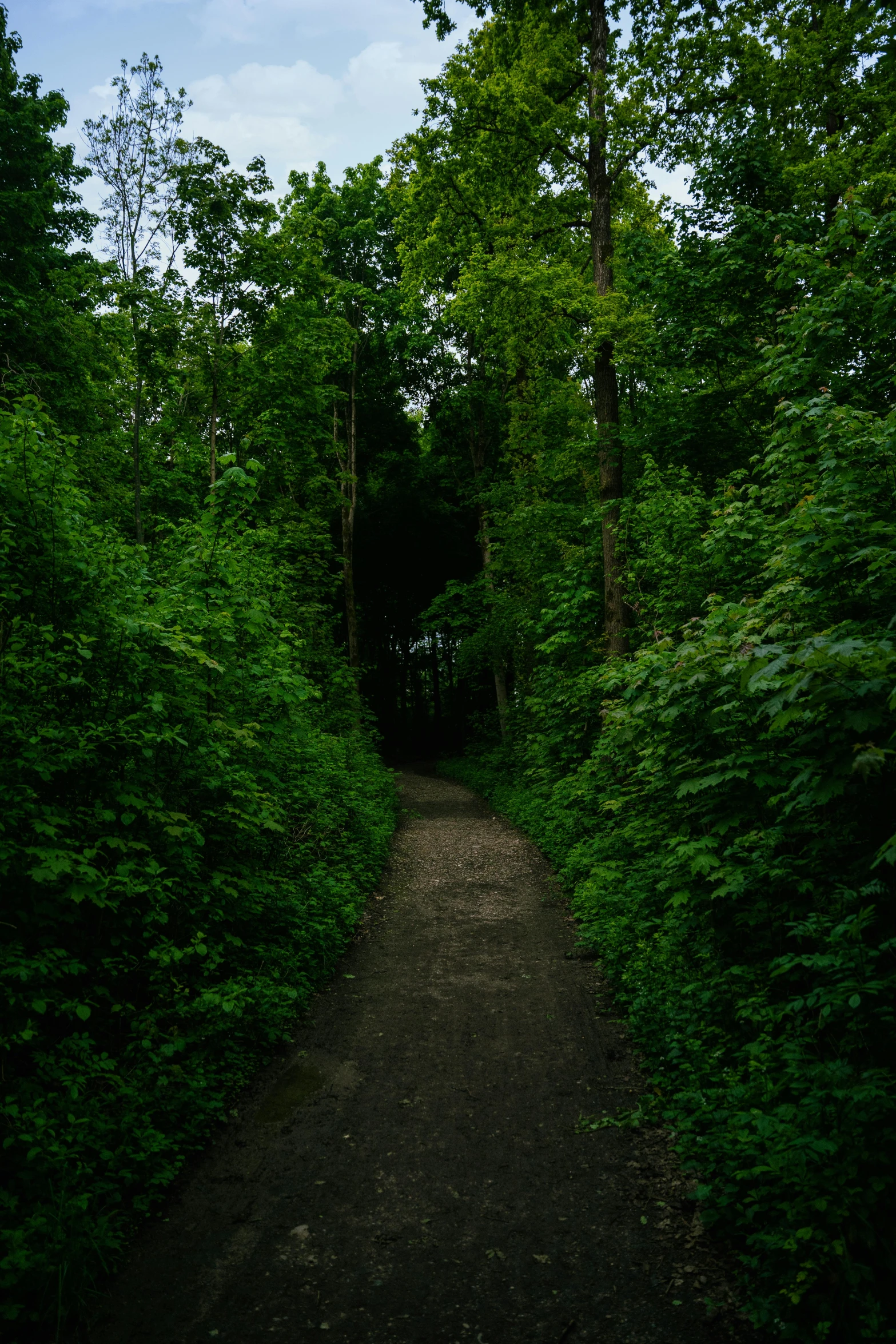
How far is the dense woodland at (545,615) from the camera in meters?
3.49

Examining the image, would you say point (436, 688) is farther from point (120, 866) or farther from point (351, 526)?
point (120, 866)

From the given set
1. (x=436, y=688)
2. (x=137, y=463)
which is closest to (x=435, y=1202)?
(x=137, y=463)

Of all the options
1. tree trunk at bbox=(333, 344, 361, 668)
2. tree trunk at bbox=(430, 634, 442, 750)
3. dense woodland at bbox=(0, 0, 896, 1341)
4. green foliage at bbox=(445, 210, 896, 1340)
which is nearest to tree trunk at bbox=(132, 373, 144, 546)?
dense woodland at bbox=(0, 0, 896, 1341)

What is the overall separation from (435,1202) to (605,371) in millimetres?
11271

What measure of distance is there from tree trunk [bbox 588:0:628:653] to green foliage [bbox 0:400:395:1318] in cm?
599

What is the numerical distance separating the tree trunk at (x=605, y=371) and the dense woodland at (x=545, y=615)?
70 millimetres

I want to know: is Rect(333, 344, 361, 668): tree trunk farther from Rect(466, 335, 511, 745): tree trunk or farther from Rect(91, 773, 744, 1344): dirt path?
Rect(91, 773, 744, 1344): dirt path

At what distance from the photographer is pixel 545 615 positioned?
42.1 feet

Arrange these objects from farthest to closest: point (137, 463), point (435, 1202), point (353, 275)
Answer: point (353, 275), point (137, 463), point (435, 1202)

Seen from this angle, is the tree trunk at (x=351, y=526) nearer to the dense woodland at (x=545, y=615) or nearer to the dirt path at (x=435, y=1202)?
the dense woodland at (x=545, y=615)

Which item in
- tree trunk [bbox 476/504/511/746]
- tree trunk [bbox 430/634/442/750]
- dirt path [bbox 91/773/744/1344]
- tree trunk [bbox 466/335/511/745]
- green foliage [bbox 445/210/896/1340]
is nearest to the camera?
green foliage [bbox 445/210/896/1340]

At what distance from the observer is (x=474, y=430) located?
24641 mm

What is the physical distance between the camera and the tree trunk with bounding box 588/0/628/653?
35.7 feet

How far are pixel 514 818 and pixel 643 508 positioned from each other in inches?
312
